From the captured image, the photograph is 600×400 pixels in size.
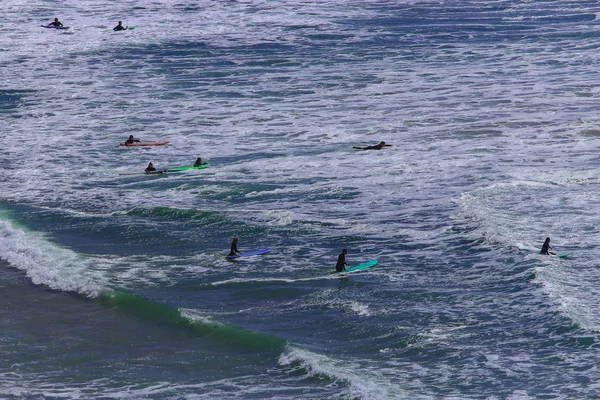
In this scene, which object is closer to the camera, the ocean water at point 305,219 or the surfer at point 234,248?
the ocean water at point 305,219

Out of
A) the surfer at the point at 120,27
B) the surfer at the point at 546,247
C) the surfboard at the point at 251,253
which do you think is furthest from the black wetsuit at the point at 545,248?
the surfer at the point at 120,27

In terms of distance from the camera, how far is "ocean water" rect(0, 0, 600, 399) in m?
24.2

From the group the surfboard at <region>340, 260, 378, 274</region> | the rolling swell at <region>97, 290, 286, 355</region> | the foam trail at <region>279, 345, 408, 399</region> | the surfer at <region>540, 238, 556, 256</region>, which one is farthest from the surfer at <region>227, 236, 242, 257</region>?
the surfer at <region>540, 238, 556, 256</region>

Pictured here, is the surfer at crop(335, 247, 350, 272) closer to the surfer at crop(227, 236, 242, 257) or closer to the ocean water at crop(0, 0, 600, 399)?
the ocean water at crop(0, 0, 600, 399)

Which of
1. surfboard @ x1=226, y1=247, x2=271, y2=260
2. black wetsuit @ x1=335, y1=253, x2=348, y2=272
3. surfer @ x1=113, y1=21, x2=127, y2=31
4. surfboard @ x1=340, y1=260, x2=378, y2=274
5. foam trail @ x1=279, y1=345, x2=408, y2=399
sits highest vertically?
surfer @ x1=113, y1=21, x2=127, y2=31

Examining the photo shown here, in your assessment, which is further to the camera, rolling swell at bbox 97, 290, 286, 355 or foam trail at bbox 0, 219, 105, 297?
foam trail at bbox 0, 219, 105, 297

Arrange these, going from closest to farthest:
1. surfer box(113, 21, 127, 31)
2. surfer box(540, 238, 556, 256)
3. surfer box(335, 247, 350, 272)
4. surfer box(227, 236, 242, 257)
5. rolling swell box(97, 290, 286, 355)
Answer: rolling swell box(97, 290, 286, 355), surfer box(335, 247, 350, 272), surfer box(540, 238, 556, 256), surfer box(227, 236, 242, 257), surfer box(113, 21, 127, 31)

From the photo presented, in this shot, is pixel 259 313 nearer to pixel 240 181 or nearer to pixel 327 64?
pixel 240 181

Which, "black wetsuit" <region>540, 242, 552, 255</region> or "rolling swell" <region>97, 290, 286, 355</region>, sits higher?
"black wetsuit" <region>540, 242, 552, 255</region>

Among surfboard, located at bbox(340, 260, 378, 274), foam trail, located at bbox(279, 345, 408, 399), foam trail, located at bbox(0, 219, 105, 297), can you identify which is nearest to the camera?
foam trail, located at bbox(279, 345, 408, 399)

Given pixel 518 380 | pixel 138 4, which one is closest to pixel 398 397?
pixel 518 380

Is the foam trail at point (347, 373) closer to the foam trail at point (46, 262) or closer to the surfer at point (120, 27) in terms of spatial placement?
the foam trail at point (46, 262)

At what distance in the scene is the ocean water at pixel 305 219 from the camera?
24.2 m

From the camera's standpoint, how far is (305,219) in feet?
115
